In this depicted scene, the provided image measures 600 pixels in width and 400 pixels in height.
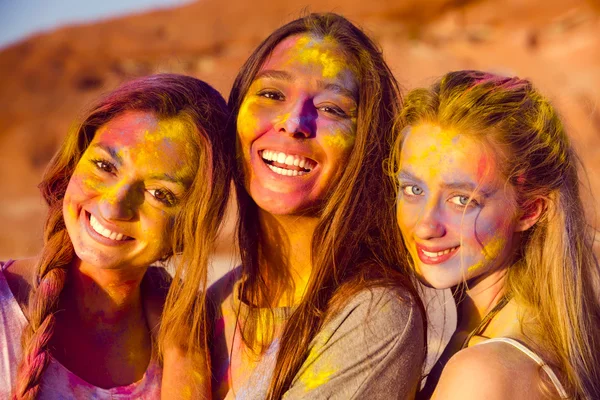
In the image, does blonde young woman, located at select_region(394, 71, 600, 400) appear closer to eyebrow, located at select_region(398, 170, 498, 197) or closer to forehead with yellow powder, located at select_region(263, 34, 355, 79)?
eyebrow, located at select_region(398, 170, 498, 197)

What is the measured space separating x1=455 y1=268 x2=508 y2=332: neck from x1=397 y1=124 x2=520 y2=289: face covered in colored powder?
5 cm

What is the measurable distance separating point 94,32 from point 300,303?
14.4 m

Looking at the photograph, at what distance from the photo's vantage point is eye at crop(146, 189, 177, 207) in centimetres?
257

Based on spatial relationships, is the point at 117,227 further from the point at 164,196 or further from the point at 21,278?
the point at 21,278

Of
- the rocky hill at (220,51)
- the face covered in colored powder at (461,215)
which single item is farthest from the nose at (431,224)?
the rocky hill at (220,51)

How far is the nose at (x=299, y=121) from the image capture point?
2.53m

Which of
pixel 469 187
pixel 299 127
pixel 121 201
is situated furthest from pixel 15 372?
pixel 469 187

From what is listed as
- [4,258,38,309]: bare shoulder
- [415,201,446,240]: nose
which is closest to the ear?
[415,201,446,240]: nose

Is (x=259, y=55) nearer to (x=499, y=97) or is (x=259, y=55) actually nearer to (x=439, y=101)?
(x=439, y=101)

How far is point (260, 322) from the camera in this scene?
2566mm

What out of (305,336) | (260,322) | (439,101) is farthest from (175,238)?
(439,101)

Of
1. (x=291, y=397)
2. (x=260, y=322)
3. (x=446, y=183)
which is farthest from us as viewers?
(x=260, y=322)

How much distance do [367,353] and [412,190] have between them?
0.59 m

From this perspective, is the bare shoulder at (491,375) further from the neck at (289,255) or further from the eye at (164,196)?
the eye at (164,196)
